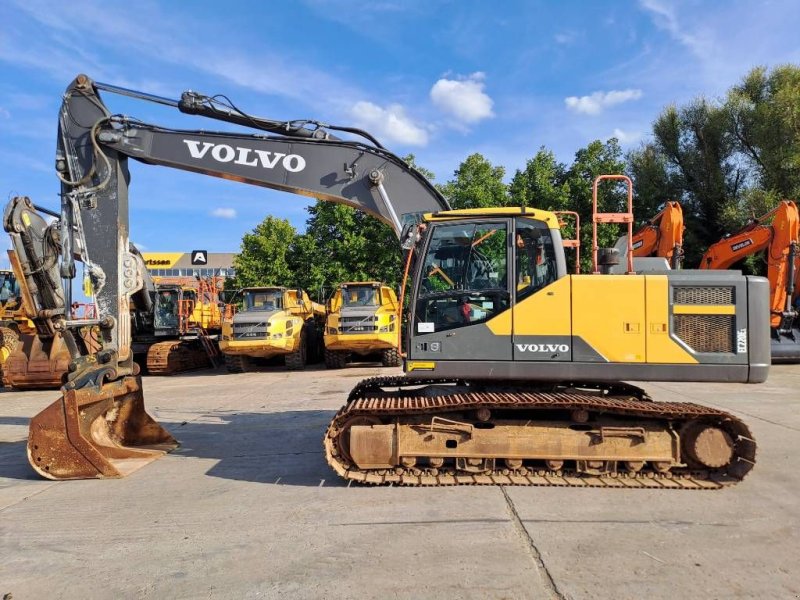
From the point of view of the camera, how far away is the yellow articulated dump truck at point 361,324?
1499cm

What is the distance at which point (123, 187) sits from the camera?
20.5 feet

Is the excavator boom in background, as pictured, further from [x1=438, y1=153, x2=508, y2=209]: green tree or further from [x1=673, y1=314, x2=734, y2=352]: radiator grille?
[x1=438, y1=153, x2=508, y2=209]: green tree

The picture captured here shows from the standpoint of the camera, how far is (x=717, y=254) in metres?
14.6

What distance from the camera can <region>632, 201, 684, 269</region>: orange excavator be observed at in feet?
38.1

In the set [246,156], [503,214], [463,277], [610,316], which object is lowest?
[610,316]

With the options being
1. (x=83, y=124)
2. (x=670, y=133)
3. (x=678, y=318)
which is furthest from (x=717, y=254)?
(x=83, y=124)

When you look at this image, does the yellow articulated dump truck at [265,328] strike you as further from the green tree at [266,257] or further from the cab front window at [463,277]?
the cab front window at [463,277]

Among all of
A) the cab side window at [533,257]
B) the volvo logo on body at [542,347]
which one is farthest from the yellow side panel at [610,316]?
the cab side window at [533,257]

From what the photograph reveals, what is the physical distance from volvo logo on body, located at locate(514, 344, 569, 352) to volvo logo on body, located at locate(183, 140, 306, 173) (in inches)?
130

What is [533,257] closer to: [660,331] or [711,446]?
[660,331]

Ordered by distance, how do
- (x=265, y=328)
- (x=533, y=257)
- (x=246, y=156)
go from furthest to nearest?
1. (x=265, y=328)
2. (x=246, y=156)
3. (x=533, y=257)

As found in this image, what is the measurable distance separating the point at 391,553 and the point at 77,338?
4621 mm

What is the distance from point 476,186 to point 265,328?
1421 cm

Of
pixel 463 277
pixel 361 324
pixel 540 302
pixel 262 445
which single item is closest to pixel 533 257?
pixel 540 302
